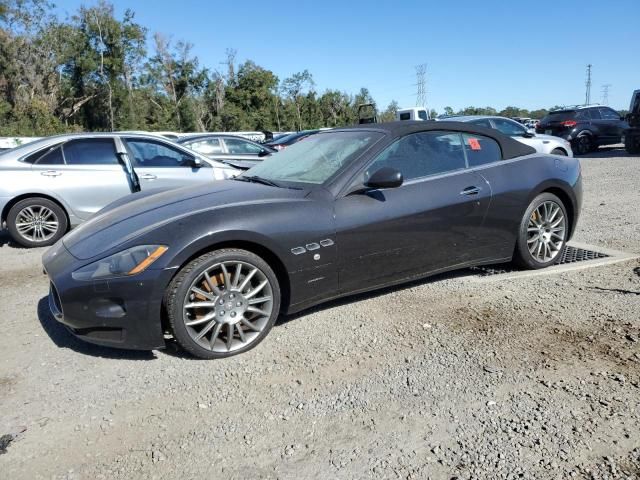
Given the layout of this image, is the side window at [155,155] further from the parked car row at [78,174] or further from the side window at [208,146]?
the side window at [208,146]

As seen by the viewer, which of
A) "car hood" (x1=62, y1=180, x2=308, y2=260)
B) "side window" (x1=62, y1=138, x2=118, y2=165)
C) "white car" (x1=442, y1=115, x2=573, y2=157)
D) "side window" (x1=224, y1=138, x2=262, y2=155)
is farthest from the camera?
"side window" (x1=224, y1=138, x2=262, y2=155)

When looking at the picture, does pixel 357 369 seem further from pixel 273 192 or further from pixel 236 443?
pixel 273 192

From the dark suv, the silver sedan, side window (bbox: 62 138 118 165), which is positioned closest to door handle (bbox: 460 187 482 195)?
the silver sedan

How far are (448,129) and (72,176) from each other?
519 cm

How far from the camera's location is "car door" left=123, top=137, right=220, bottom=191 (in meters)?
7.27

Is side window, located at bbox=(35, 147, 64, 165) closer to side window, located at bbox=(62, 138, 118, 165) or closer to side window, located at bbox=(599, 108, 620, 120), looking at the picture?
side window, located at bbox=(62, 138, 118, 165)

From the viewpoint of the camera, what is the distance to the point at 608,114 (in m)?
17.9

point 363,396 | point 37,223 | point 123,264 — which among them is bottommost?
point 363,396

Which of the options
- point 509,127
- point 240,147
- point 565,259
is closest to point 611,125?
point 509,127

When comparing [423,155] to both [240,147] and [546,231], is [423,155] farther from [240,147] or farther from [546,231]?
[240,147]

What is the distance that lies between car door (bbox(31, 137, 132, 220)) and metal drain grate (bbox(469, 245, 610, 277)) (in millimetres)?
4942

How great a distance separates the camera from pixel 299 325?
3.83 metres

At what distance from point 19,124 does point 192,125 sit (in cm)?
1772

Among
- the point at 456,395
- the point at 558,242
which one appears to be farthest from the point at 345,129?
the point at 456,395
